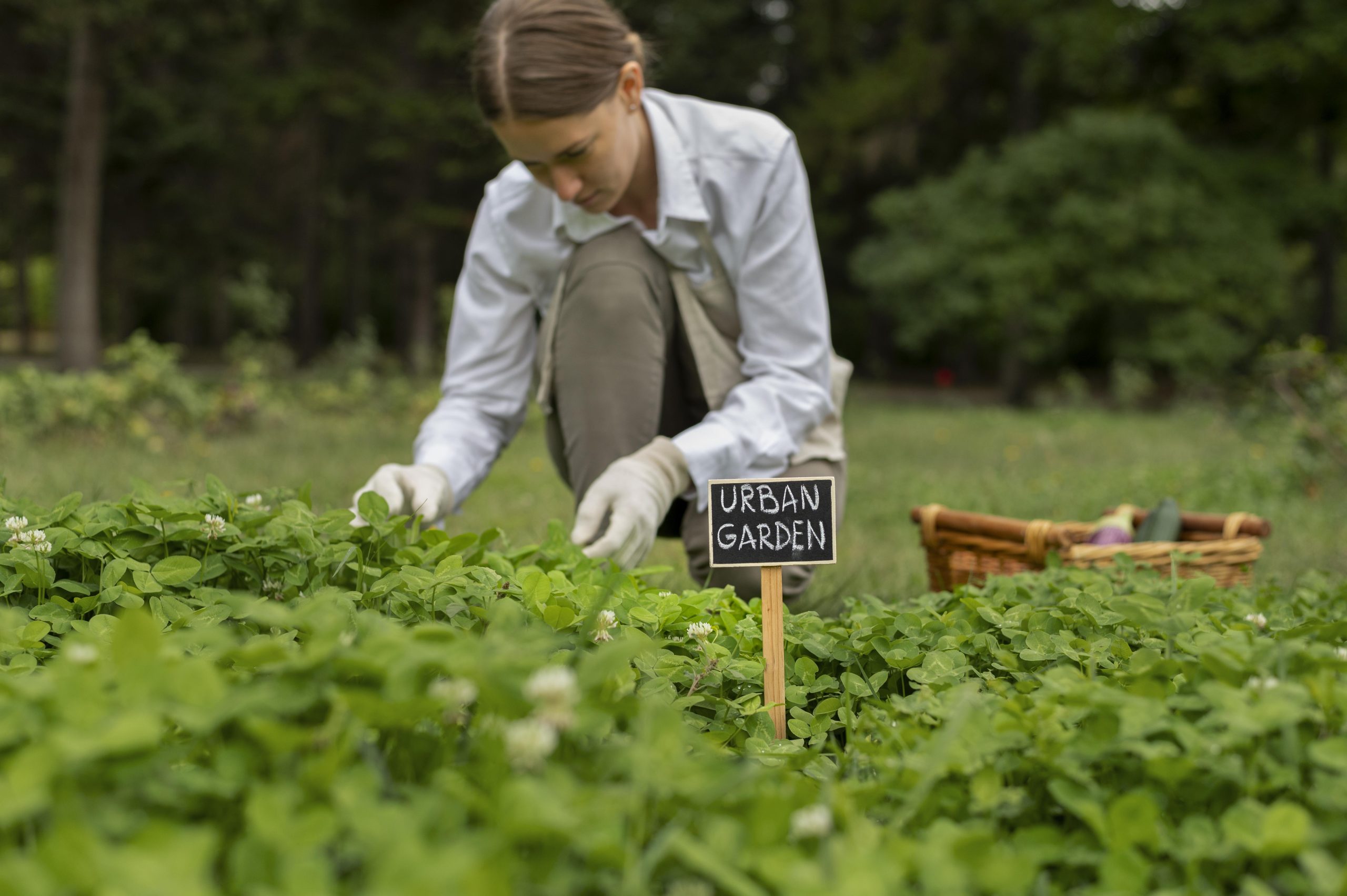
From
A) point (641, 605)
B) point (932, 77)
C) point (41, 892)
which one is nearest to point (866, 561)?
point (641, 605)

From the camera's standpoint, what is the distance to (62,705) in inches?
29.4

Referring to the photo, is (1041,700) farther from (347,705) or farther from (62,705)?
(62,705)

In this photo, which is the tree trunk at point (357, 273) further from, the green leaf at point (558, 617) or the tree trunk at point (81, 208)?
the green leaf at point (558, 617)

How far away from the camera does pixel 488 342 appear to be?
104 inches

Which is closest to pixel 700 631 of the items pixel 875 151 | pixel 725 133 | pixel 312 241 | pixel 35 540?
pixel 35 540

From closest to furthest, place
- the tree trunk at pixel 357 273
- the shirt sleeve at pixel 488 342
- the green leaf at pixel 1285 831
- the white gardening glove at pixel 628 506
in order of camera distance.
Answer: the green leaf at pixel 1285 831 < the white gardening glove at pixel 628 506 < the shirt sleeve at pixel 488 342 < the tree trunk at pixel 357 273

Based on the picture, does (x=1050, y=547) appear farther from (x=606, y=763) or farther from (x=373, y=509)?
(x=606, y=763)

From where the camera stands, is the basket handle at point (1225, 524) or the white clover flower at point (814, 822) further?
the basket handle at point (1225, 524)

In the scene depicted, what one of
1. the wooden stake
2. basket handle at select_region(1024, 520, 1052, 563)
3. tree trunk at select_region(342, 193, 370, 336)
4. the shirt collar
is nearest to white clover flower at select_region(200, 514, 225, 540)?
the wooden stake

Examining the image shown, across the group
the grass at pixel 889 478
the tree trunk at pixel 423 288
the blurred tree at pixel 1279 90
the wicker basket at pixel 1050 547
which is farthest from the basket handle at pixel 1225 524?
the tree trunk at pixel 423 288

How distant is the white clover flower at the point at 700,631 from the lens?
143 cm

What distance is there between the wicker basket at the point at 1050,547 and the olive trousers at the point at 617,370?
28 cm

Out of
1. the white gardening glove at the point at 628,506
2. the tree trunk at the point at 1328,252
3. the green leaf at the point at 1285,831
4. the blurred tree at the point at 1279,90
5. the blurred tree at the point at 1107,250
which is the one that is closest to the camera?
the green leaf at the point at 1285,831

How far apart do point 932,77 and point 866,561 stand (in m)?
13.6
